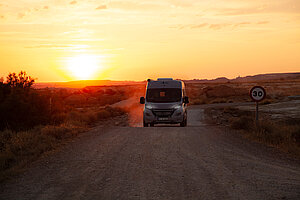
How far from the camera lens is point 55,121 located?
827 inches

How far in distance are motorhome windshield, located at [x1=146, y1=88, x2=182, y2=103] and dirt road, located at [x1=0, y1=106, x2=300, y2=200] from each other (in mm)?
7135

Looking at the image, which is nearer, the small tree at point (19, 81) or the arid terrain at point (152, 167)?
the arid terrain at point (152, 167)

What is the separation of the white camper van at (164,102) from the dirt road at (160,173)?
22.0 feet

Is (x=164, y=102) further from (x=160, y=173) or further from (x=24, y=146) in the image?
(x=160, y=173)

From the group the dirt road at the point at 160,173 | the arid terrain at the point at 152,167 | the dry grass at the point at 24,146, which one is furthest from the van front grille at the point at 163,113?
the dirt road at the point at 160,173

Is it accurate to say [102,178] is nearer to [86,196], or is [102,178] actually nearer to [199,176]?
[86,196]

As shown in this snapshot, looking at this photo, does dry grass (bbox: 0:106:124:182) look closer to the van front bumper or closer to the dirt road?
the dirt road

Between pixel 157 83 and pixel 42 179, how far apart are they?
12.7 m

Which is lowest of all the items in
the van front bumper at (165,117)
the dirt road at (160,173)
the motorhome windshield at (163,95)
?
the dirt road at (160,173)

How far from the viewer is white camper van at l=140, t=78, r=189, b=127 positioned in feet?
62.5

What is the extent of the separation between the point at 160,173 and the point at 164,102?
11.6m

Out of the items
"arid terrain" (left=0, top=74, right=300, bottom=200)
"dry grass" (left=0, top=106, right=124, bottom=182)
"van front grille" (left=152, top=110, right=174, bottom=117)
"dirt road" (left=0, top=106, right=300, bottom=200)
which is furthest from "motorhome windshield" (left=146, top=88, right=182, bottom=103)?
"dirt road" (left=0, top=106, right=300, bottom=200)

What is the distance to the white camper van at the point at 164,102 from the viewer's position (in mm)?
19047

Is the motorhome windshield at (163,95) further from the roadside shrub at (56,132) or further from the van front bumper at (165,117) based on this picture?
the roadside shrub at (56,132)
